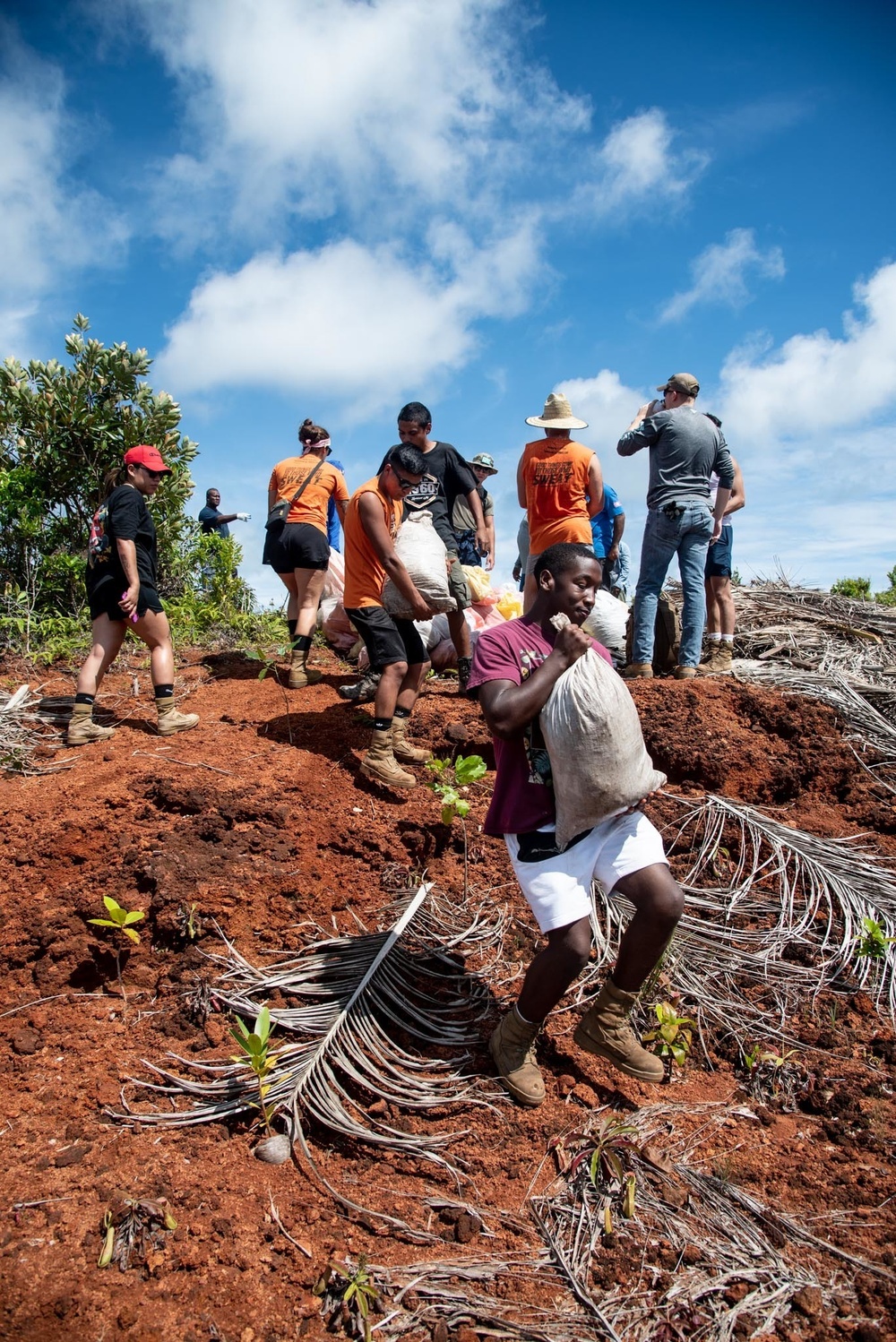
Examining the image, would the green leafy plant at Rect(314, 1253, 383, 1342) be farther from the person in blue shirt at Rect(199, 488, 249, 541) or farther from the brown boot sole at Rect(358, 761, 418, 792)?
the person in blue shirt at Rect(199, 488, 249, 541)

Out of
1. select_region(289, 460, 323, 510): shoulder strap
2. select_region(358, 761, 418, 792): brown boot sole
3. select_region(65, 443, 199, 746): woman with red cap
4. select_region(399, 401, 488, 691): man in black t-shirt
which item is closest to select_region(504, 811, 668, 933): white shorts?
select_region(358, 761, 418, 792): brown boot sole

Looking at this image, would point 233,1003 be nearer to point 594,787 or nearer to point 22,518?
point 594,787

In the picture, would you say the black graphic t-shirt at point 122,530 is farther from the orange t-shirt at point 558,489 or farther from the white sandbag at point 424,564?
the orange t-shirt at point 558,489

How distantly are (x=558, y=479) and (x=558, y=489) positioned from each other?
2.4 inches

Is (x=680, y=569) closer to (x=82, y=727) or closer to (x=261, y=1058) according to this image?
(x=82, y=727)

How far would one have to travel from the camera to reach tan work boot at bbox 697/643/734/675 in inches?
226

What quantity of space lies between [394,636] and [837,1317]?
10.3 feet

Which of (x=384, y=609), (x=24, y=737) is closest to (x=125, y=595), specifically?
(x=24, y=737)

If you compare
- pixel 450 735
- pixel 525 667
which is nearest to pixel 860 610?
pixel 450 735

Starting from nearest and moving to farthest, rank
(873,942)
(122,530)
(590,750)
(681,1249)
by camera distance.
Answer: (681,1249) < (590,750) < (873,942) < (122,530)

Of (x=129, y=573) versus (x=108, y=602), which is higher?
(x=129, y=573)

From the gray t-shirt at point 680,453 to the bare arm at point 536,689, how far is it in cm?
328

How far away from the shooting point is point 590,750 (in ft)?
7.89

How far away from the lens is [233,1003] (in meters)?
2.86
